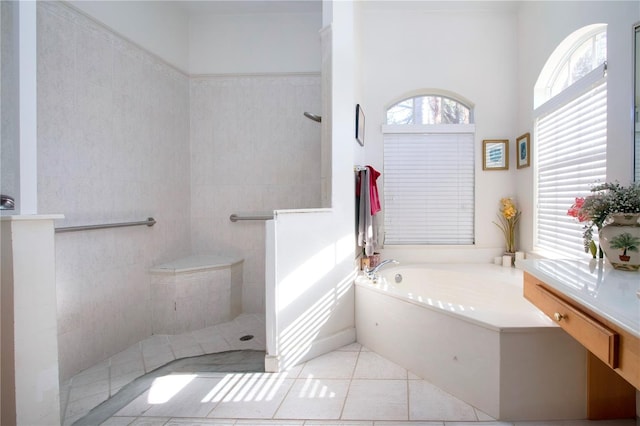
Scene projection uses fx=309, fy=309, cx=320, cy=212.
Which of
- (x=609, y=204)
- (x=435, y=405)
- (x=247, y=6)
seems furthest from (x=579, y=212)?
(x=247, y=6)

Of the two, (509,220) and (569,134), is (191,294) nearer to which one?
(509,220)

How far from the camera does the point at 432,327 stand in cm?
188

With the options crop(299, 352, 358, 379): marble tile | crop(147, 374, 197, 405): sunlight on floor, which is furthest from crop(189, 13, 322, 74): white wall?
crop(147, 374, 197, 405): sunlight on floor

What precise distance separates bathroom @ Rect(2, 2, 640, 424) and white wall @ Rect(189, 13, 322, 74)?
1 centimetres

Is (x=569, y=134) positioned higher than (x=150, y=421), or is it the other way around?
(x=569, y=134)

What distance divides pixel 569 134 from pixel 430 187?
1.16 metres

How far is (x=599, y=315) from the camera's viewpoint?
0.95m

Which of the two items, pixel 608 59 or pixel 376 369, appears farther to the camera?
pixel 376 369

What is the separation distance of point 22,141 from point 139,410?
4.78 ft

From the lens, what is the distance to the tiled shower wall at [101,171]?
2.00m

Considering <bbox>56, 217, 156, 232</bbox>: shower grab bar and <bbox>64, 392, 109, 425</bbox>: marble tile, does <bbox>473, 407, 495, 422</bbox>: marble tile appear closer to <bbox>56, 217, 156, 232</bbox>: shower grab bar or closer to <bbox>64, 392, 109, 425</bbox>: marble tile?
<bbox>64, 392, 109, 425</bbox>: marble tile

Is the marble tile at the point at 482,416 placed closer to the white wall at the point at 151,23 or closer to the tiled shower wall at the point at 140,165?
the tiled shower wall at the point at 140,165

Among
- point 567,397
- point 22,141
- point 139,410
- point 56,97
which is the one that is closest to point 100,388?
point 139,410

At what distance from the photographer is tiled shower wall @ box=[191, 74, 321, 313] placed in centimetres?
322
